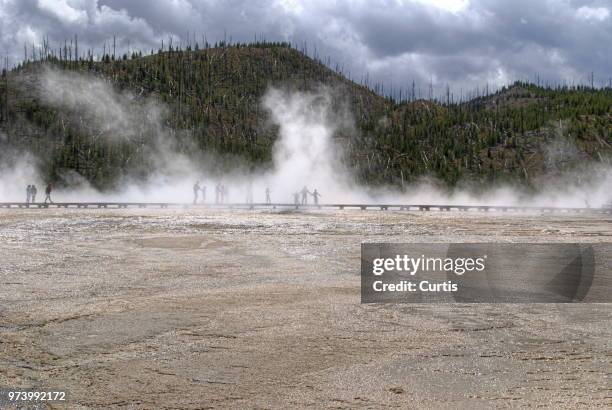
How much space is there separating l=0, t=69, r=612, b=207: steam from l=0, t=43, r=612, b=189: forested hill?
1584 millimetres

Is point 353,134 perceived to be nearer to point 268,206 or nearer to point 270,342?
point 268,206

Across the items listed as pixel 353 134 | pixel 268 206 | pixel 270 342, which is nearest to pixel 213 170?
pixel 353 134

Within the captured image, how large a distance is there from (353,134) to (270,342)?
114 metres

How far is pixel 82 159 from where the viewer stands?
89.9 metres

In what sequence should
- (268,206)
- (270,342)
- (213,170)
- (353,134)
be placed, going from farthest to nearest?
(353,134) < (213,170) < (268,206) < (270,342)

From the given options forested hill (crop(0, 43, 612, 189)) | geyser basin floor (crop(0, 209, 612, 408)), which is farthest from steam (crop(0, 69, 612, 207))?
geyser basin floor (crop(0, 209, 612, 408))

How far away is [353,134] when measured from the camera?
395 feet

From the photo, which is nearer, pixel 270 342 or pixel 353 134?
pixel 270 342

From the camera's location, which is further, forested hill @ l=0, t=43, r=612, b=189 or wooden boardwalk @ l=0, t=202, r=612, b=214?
forested hill @ l=0, t=43, r=612, b=189

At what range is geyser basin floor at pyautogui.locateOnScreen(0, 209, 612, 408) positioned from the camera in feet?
21.4

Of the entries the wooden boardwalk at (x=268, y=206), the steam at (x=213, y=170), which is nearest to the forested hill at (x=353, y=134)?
the steam at (x=213, y=170)

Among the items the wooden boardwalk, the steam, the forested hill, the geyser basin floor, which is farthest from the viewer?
the forested hill

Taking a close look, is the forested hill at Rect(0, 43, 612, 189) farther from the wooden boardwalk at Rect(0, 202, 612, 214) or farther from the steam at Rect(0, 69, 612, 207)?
the wooden boardwalk at Rect(0, 202, 612, 214)

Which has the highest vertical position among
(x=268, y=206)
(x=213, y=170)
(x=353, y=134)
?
(x=353, y=134)
